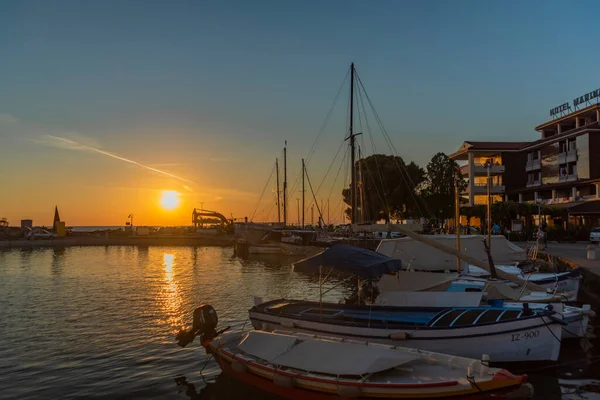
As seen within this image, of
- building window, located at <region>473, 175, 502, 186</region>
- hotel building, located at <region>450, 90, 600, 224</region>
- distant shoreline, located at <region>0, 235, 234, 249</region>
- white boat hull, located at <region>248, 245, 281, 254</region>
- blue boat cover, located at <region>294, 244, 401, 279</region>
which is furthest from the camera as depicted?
distant shoreline, located at <region>0, 235, 234, 249</region>

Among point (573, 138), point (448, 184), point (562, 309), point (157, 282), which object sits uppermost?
point (573, 138)

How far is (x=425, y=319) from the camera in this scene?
13719 mm

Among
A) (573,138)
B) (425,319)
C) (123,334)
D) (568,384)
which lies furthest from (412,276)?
(573,138)

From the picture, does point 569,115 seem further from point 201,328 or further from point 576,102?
point 201,328

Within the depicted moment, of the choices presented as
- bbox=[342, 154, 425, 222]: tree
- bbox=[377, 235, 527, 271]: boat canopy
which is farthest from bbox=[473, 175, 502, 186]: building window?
bbox=[377, 235, 527, 271]: boat canopy

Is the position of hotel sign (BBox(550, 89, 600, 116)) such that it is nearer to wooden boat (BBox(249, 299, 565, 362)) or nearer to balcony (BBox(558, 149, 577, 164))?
balcony (BBox(558, 149, 577, 164))

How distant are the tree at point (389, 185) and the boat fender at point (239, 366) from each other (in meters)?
55.2

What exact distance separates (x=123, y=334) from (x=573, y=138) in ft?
195

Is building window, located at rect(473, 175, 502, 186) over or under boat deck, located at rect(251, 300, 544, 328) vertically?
over

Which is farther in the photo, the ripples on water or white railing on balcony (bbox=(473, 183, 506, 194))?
white railing on balcony (bbox=(473, 183, 506, 194))

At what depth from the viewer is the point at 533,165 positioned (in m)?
65.2

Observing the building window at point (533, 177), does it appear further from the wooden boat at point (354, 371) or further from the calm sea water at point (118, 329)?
the wooden boat at point (354, 371)

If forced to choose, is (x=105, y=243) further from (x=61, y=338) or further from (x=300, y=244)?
(x=61, y=338)

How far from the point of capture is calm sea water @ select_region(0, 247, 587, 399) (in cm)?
1265
